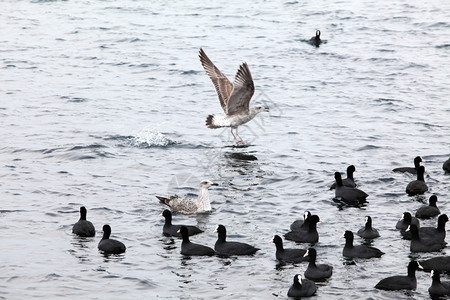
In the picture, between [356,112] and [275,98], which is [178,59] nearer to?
[275,98]

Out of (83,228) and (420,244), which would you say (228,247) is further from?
(420,244)

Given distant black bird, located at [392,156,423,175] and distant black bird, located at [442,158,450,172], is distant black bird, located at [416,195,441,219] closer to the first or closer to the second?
distant black bird, located at [392,156,423,175]

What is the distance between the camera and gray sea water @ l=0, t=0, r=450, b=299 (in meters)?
16.9

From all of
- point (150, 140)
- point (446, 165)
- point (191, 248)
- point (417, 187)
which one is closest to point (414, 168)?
point (446, 165)

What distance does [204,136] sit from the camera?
27203 mm

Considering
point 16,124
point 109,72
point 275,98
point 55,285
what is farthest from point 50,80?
point 55,285

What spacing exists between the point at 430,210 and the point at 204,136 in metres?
9.55

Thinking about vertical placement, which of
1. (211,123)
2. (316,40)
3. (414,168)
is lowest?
(414,168)

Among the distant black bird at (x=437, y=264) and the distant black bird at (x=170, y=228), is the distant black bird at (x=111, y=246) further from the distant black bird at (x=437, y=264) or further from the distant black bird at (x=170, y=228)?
the distant black bird at (x=437, y=264)

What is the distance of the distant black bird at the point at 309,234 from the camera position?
18.0m

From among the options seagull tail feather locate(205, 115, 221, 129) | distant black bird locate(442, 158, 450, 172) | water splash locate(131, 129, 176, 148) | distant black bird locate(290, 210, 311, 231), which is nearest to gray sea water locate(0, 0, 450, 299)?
water splash locate(131, 129, 176, 148)

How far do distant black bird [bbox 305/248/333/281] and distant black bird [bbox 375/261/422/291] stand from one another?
1.01 meters

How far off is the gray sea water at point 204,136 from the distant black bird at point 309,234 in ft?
1.23

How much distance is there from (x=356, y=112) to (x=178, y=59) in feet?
35.5
